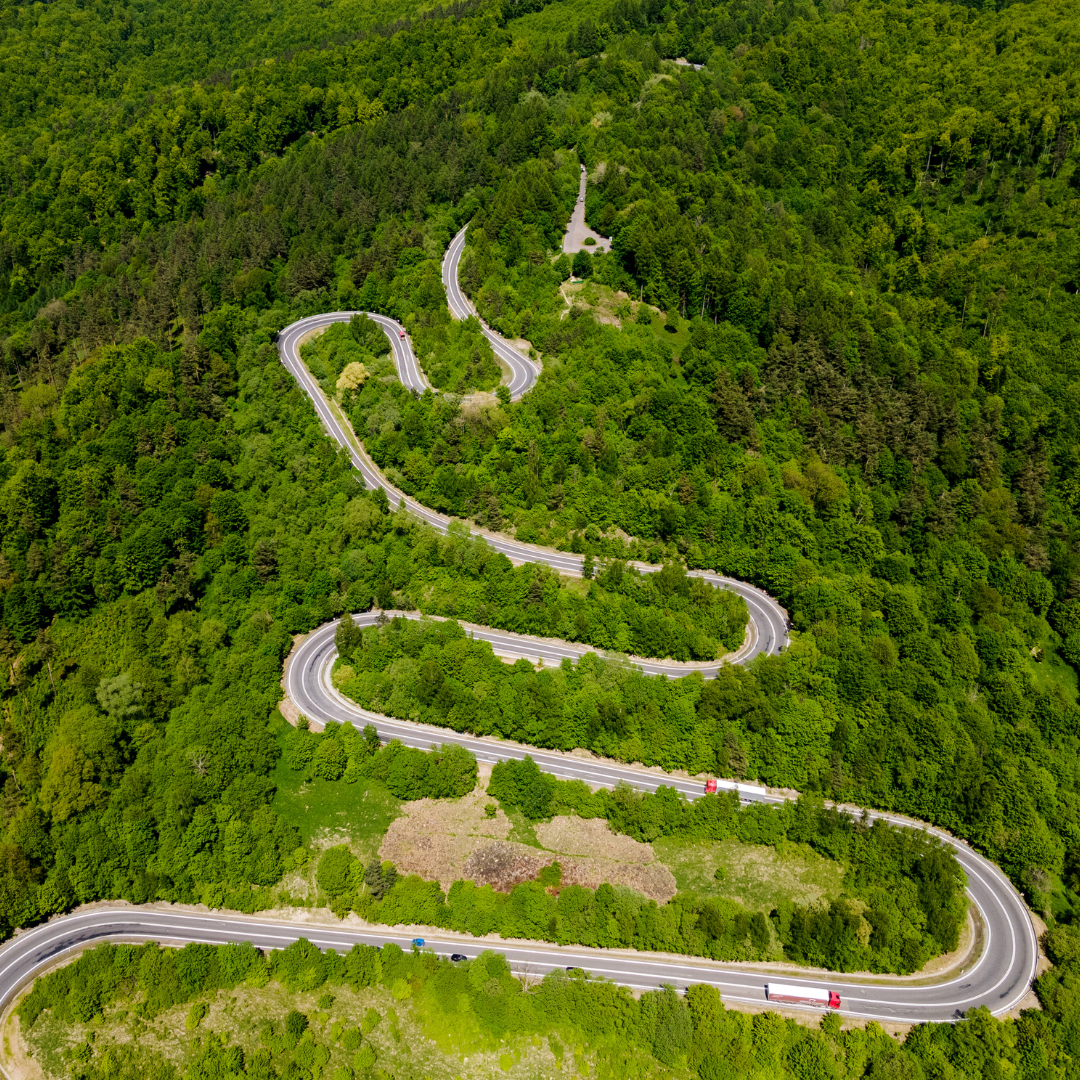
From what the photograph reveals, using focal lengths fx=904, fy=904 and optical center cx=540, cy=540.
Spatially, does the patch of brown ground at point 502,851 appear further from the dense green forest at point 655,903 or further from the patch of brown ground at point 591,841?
the dense green forest at point 655,903

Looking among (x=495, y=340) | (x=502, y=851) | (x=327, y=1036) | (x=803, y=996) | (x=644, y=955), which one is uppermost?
(x=495, y=340)

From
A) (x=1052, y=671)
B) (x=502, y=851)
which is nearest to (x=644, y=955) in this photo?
(x=502, y=851)

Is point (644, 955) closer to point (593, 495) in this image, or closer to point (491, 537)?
point (491, 537)

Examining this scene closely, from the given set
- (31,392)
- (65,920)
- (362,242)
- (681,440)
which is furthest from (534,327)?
(65,920)

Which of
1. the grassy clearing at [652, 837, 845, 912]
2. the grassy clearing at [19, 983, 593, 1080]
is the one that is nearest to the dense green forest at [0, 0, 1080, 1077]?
the grassy clearing at [652, 837, 845, 912]

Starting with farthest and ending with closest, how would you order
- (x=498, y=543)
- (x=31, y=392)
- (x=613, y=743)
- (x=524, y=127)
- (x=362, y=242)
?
(x=524, y=127) → (x=362, y=242) → (x=31, y=392) → (x=498, y=543) → (x=613, y=743)

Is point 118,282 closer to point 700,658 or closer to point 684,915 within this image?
point 700,658

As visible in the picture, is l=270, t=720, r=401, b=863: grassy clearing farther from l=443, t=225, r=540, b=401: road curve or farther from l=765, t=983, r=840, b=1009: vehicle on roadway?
l=443, t=225, r=540, b=401: road curve
